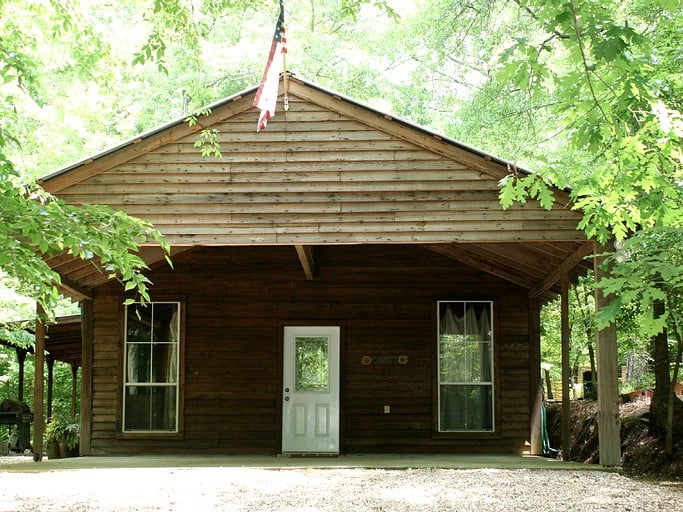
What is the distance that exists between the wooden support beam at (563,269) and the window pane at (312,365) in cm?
324

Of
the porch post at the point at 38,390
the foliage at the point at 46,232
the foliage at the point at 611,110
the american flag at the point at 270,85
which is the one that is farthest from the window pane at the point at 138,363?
the foliage at the point at 611,110

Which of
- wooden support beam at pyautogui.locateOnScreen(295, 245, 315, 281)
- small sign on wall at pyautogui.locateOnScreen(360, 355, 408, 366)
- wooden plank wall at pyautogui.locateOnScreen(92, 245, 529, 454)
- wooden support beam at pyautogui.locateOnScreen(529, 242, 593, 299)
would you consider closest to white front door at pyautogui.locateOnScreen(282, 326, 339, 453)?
wooden plank wall at pyautogui.locateOnScreen(92, 245, 529, 454)

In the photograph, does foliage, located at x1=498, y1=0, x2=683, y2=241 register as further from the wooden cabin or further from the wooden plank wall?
the wooden plank wall

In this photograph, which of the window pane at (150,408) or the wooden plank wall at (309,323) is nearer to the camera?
the wooden plank wall at (309,323)

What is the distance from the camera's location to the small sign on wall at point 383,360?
42.9 feet

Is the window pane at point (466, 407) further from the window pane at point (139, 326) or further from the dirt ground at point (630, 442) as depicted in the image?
the window pane at point (139, 326)

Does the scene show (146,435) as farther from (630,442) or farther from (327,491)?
(630,442)

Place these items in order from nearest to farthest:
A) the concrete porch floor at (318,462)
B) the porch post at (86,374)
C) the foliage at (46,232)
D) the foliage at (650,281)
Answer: the foliage at (46,232)
the foliage at (650,281)
the concrete porch floor at (318,462)
the porch post at (86,374)

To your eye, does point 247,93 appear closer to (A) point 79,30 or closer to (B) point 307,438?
(A) point 79,30

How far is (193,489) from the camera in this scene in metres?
8.12

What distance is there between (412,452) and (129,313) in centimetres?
475

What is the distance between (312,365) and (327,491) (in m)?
5.11

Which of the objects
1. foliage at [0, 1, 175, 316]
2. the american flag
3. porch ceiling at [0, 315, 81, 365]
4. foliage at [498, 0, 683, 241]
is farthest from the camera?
porch ceiling at [0, 315, 81, 365]

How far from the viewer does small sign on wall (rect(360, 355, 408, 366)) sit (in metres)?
13.1
